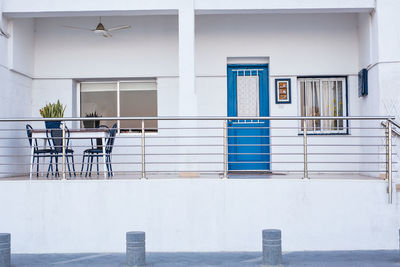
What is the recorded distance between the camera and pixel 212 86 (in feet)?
35.8

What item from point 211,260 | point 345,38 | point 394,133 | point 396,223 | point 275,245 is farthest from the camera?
point 345,38

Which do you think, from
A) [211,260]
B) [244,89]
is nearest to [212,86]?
[244,89]

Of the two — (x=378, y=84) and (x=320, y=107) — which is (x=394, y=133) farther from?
(x=320, y=107)

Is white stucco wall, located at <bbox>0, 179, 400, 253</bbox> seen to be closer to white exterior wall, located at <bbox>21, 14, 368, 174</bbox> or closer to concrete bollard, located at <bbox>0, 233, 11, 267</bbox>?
concrete bollard, located at <bbox>0, 233, 11, 267</bbox>

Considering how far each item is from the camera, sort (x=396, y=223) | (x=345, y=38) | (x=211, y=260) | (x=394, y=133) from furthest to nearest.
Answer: (x=345, y=38), (x=394, y=133), (x=396, y=223), (x=211, y=260)

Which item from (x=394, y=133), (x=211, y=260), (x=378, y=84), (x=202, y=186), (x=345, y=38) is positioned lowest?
(x=211, y=260)

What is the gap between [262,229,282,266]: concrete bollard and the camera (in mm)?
6453

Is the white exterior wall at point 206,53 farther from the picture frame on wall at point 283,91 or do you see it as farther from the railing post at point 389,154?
the railing post at point 389,154

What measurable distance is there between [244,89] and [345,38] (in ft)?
8.08

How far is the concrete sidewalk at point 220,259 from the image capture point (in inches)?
271

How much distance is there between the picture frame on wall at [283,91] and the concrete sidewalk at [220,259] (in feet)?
13.5

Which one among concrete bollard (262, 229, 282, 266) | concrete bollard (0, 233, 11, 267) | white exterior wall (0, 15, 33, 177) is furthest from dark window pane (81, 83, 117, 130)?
concrete bollard (262, 229, 282, 266)

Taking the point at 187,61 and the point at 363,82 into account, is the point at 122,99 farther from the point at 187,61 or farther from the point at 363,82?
the point at 363,82

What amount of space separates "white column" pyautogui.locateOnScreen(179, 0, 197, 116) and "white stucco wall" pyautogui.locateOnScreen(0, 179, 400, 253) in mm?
1815
